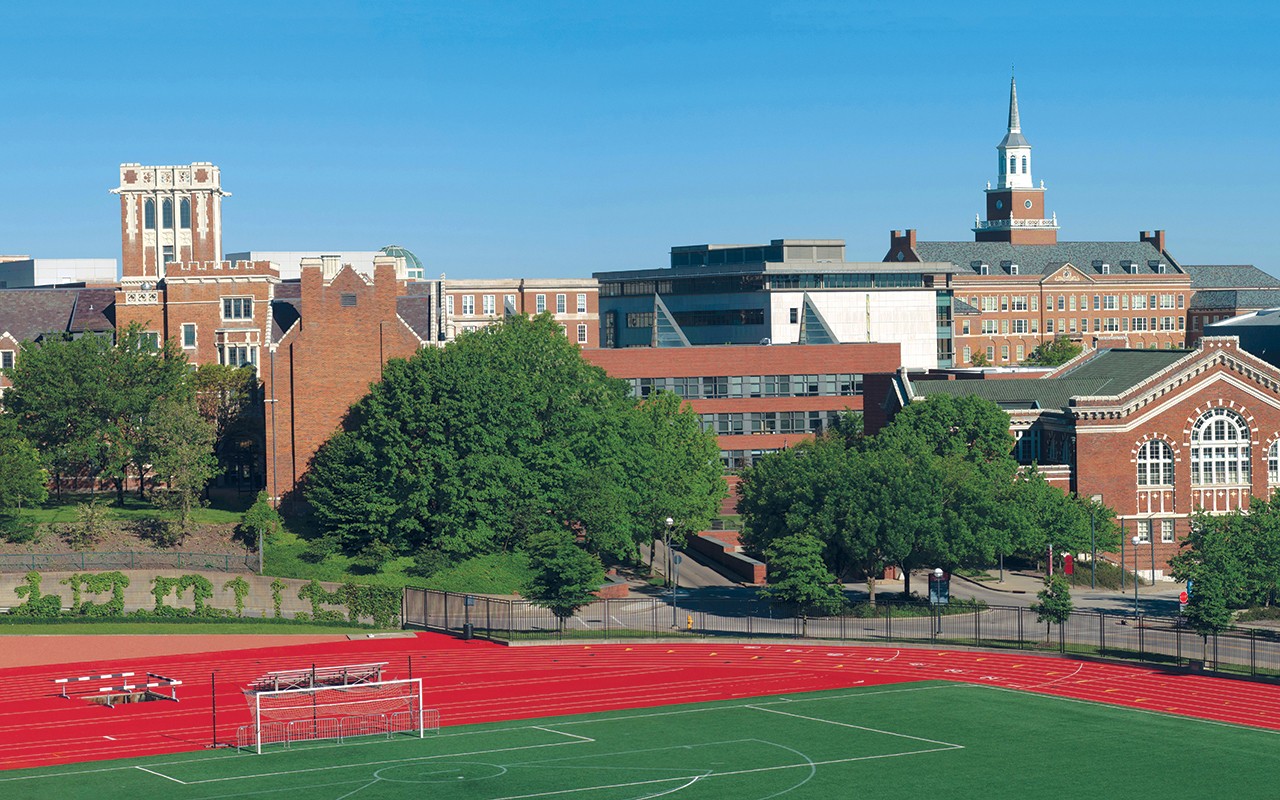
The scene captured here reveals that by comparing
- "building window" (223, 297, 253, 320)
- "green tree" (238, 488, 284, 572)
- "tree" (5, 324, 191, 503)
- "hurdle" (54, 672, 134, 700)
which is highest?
"building window" (223, 297, 253, 320)

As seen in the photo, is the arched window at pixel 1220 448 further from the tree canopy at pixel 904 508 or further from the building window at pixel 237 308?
the building window at pixel 237 308

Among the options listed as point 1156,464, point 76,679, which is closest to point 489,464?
point 76,679

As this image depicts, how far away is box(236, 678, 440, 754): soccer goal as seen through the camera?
50875 millimetres

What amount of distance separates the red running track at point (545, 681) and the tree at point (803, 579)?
4278 mm

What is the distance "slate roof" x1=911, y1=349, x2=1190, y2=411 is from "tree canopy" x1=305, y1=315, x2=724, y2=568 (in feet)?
63.3

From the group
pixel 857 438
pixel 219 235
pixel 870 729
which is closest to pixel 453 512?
pixel 857 438

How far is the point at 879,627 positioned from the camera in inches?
2896

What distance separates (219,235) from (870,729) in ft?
321

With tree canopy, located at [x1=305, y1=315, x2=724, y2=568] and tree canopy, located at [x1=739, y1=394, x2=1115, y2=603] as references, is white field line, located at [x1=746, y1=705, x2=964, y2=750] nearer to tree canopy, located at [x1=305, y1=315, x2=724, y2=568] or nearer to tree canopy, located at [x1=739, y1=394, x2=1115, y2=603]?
tree canopy, located at [x1=739, y1=394, x2=1115, y2=603]

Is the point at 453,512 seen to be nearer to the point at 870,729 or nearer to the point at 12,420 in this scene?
the point at 12,420

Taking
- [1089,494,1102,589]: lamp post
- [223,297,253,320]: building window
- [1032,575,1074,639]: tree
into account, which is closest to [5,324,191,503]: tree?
[223,297,253,320]: building window

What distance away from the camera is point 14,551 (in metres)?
80.0

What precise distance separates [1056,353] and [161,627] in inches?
4678

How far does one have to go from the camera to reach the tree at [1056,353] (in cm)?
17121
